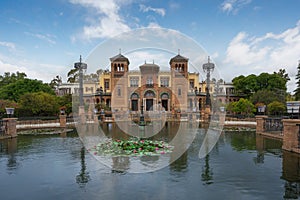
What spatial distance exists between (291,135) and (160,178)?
713 centimetres

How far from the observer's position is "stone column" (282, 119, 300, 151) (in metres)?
10.4

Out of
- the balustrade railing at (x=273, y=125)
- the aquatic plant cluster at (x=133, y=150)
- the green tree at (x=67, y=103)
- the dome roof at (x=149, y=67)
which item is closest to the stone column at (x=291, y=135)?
the balustrade railing at (x=273, y=125)

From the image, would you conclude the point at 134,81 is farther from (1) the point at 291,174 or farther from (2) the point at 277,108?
(1) the point at 291,174

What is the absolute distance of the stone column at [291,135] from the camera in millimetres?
10367

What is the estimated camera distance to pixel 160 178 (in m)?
6.83

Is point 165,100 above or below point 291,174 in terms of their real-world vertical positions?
above

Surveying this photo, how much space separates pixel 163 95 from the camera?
5519 centimetres

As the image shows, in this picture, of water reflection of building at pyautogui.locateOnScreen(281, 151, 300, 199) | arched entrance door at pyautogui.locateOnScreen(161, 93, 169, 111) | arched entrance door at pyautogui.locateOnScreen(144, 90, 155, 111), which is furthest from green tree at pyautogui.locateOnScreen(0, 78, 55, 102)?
water reflection of building at pyautogui.locateOnScreen(281, 151, 300, 199)

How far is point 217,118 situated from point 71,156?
2305cm

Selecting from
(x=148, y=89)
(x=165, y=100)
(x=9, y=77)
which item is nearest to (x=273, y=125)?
(x=165, y=100)

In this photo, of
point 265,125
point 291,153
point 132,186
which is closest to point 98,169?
point 132,186

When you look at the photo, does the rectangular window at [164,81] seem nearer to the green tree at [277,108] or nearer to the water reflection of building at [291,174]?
the green tree at [277,108]

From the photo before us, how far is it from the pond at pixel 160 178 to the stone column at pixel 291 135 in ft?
1.93

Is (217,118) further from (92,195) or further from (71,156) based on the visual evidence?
(92,195)
